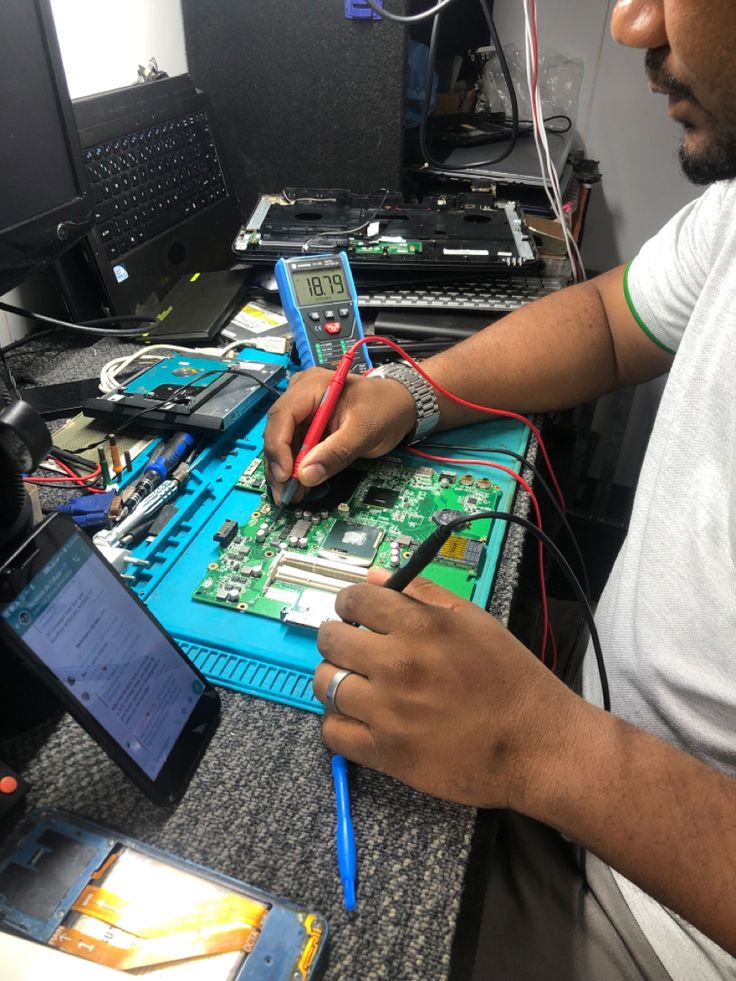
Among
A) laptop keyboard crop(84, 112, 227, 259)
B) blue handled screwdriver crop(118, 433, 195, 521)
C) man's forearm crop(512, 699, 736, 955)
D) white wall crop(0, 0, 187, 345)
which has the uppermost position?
white wall crop(0, 0, 187, 345)

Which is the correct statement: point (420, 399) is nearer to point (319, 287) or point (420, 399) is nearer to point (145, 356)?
point (319, 287)

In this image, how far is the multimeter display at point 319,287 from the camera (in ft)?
3.19

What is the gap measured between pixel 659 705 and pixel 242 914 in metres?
0.45

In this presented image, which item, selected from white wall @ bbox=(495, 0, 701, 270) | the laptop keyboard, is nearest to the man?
the laptop keyboard

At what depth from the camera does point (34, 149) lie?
83cm

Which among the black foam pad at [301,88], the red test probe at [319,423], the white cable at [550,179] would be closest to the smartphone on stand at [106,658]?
the red test probe at [319,423]

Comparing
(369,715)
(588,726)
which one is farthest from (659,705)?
(369,715)

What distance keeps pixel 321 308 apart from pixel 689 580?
617 mm

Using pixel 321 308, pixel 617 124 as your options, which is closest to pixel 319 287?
pixel 321 308

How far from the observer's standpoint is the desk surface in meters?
0.43

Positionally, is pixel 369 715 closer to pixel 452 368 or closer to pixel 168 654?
pixel 168 654

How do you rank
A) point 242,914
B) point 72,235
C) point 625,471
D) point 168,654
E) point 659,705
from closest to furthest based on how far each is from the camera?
point 242,914 < point 168,654 < point 659,705 < point 72,235 < point 625,471

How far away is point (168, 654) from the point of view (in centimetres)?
53

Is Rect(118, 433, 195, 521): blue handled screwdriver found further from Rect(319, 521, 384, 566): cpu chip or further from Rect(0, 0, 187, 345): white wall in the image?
Rect(0, 0, 187, 345): white wall
